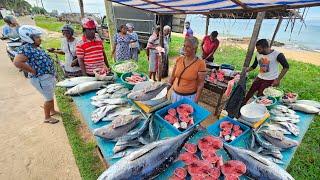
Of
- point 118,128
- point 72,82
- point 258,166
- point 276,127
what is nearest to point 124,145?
point 118,128

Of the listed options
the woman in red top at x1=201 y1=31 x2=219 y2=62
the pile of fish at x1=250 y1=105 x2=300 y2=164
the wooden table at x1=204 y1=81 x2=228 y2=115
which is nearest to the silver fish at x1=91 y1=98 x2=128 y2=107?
the pile of fish at x1=250 y1=105 x2=300 y2=164

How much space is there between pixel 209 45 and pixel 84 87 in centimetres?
470

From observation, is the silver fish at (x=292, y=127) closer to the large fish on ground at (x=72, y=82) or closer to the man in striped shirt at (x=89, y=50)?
the large fish on ground at (x=72, y=82)

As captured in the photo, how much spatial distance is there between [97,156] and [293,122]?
3.35 metres

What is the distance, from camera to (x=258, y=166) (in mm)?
1983

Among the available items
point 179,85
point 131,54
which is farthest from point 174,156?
point 131,54

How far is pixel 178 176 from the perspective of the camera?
1909 millimetres

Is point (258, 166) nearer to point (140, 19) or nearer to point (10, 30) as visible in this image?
point (10, 30)

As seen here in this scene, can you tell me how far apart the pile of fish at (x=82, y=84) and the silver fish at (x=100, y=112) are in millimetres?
695

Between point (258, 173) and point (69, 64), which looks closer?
point (258, 173)

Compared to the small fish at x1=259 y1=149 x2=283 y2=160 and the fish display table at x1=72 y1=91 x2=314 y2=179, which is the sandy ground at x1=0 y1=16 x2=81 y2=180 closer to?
the fish display table at x1=72 y1=91 x2=314 y2=179

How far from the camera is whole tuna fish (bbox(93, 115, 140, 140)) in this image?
2.42m

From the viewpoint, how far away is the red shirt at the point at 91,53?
3.97m

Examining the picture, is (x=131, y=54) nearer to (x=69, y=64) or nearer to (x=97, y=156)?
(x=69, y=64)
